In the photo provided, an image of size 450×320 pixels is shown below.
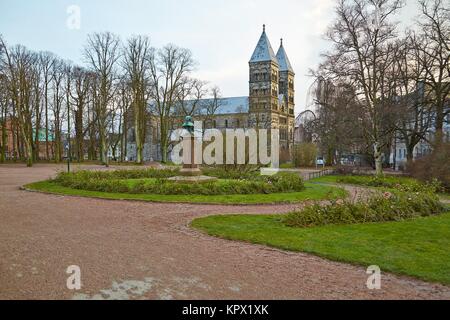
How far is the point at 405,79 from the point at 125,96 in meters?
33.1

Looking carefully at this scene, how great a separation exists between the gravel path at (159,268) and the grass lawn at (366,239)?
37 centimetres

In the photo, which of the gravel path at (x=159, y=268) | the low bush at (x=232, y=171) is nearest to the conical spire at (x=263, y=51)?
the low bush at (x=232, y=171)

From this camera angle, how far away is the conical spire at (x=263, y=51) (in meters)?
77.8

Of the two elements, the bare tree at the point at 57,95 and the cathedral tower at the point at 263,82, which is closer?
the bare tree at the point at 57,95

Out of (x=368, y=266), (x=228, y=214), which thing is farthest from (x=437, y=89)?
(x=368, y=266)

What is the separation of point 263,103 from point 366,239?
70.4 metres

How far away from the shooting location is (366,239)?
28.3 ft

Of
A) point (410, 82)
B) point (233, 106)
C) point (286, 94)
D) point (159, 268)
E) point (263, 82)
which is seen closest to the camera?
point (159, 268)

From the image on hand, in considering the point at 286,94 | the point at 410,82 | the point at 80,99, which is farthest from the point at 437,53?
the point at 286,94

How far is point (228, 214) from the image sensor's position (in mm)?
12164
